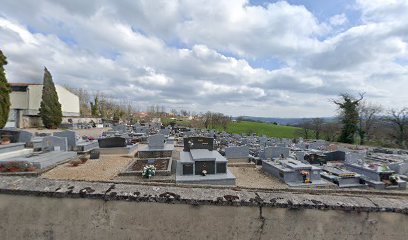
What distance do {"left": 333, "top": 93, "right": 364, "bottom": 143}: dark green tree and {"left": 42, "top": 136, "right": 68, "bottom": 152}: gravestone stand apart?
117 ft

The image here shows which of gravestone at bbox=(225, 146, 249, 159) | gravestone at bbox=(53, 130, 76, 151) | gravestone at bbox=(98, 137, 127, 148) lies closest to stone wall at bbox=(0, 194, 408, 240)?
gravestone at bbox=(225, 146, 249, 159)

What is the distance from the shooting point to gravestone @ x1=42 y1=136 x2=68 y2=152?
51.2 ft

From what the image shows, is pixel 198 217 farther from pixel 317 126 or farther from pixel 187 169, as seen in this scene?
pixel 317 126

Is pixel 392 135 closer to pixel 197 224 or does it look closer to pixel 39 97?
pixel 197 224

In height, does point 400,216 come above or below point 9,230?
above

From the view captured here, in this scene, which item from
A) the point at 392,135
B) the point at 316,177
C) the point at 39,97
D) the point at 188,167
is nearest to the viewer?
the point at 188,167

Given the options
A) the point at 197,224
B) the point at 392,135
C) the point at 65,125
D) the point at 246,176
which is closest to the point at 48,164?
the point at 246,176

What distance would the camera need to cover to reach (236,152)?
52.5ft

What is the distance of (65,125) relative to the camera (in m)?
41.0

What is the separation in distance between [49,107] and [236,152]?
33410 mm

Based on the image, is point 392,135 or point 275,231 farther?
point 392,135

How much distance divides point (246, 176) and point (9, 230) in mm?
11855

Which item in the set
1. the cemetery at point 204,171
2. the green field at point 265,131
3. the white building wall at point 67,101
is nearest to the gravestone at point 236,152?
the cemetery at point 204,171

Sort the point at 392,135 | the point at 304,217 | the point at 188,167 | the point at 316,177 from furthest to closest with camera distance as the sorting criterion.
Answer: the point at 392,135 < the point at 316,177 < the point at 188,167 < the point at 304,217
